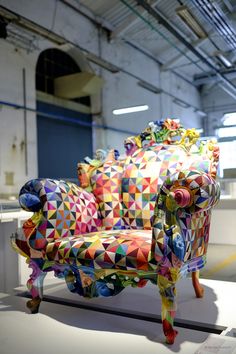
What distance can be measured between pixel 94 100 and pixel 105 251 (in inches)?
219

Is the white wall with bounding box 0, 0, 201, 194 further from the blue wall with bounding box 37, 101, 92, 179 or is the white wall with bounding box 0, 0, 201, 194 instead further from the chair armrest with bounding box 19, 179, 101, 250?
the chair armrest with bounding box 19, 179, 101, 250

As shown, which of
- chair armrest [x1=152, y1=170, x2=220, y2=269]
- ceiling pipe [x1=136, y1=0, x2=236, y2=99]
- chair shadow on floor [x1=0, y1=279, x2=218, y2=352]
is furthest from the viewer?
ceiling pipe [x1=136, y1=0, x2=236, y2=99]

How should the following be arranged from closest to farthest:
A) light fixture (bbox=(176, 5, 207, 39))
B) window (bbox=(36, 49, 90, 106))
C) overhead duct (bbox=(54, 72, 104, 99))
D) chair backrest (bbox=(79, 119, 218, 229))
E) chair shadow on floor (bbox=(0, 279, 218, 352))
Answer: chair shadow on floor (bbox=(0, 279, 218, 352))
chair backrest (bbox=(79, 119, 218, 229))
light fixture (bbox=(176, 5, 207, 39))
window (bbox=(36, 49, 90, 106))
overhead duct (bbox=(54, 72, 104, 99))

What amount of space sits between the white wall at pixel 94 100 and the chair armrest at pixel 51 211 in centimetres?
313

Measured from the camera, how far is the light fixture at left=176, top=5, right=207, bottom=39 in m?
4.55

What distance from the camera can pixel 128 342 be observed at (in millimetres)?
1496

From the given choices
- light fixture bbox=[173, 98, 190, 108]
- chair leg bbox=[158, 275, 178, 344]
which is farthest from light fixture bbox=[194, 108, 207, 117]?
chair leg bbox=[158, 275, 178, 344]

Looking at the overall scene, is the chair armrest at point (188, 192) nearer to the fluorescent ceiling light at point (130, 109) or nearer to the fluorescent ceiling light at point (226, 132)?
the fluorescent ceiling light at point (226, 132)

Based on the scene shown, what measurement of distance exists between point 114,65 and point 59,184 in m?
5.37

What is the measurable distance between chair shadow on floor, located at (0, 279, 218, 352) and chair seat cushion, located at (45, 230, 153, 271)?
0.29 metres

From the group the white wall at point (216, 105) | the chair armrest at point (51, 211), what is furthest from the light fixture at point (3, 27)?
the chair armrest at point (51, 211)

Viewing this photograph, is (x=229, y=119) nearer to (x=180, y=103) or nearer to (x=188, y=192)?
(x=180, y=103)

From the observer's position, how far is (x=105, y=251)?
156 centimetres

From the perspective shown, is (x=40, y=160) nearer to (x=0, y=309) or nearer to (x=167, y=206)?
(x=0, y=309)
